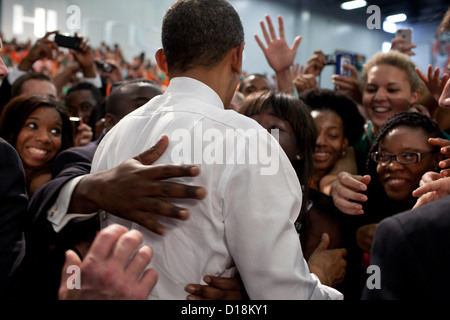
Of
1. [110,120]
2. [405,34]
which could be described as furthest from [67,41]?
[405,34]

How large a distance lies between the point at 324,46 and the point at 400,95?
11584 millimetres

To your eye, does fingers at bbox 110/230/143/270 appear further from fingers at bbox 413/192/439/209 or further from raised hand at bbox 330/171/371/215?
raised hand at bbox 330/171/371/215

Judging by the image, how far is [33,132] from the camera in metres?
1.91

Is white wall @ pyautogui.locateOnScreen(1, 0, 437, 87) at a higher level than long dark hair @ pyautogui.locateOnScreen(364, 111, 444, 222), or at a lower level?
higher

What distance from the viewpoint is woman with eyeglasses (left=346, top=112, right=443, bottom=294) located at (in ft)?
5.39

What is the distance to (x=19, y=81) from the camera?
2740 mm

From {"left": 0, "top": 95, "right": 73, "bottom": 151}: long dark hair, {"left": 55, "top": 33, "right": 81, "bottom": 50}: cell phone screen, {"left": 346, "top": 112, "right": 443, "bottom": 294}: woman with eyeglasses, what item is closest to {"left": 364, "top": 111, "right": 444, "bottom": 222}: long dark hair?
{"left": 346, "top": 112, "right": 443, "bottom": 294}: woman with eyeglasses

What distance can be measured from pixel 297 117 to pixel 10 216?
3.70ft

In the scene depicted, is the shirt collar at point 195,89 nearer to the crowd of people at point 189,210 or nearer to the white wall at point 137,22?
the crowd of people at point 189,210

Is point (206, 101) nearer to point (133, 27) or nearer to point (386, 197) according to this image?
point (386, 197)

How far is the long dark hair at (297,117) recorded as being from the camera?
1602 mm

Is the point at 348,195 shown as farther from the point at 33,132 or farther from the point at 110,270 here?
the point at 33,132

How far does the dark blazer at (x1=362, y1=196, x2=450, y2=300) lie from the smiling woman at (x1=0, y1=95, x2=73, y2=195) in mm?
1660

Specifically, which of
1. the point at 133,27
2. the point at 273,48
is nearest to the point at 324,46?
the point at 133,27
